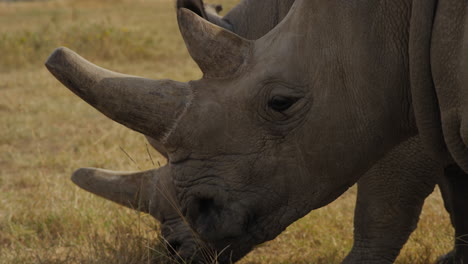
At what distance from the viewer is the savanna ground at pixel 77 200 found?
392 centimetres

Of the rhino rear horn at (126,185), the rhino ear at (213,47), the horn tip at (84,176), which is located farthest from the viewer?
the horn tip at (84,176)

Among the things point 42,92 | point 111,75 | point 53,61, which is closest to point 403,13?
point 111,75

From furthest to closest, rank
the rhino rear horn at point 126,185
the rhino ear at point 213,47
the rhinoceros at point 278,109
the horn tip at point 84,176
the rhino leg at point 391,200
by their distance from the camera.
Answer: the horn tip at point 84,176 → the rhino rear horn at point 126,185 → the rhino leg at point 391,200 → the rhino ear at point 213,47 → the rhinoceros at point 278,109

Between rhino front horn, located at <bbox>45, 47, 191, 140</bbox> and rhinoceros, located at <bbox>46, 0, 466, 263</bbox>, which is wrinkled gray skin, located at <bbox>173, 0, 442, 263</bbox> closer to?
rhinoceros, located at <bbox>46, 0, 466, 263</bbox>

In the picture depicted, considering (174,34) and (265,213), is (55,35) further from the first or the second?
(265,213)

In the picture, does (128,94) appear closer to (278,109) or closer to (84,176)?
(278,109)

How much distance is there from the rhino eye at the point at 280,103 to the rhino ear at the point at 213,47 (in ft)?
0.57

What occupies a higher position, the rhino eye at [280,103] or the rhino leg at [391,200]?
the rhino eye at [280,103]

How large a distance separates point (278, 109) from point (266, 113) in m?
0.04

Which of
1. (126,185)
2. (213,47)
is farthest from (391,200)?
(126,185)

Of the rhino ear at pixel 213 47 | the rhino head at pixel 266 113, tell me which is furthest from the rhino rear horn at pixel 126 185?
the rhino ear at pixel 213 47

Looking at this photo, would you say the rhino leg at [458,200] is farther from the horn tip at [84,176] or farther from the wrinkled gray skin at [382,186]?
the horn tip at [84,176]

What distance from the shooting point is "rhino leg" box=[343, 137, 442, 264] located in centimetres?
321

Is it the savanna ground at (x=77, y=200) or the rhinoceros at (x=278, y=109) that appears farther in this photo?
the savanna ground at (x=77, y=200)
